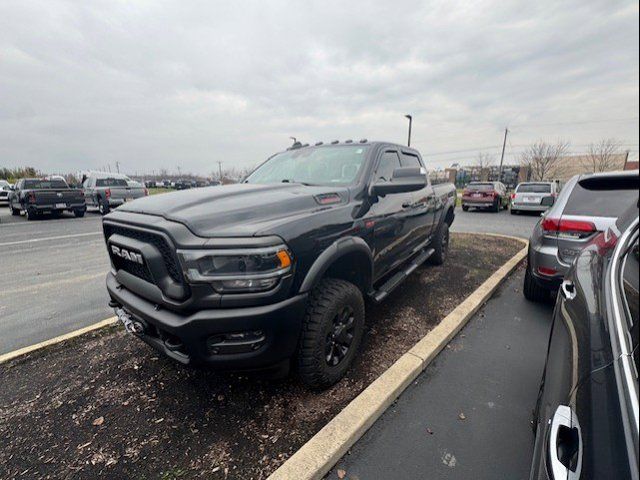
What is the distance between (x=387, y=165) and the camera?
11.6ft

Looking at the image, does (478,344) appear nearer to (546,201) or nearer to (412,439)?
(412,439)

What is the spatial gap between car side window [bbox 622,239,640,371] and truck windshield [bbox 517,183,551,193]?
15.2 m

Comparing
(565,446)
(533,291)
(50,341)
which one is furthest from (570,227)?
(50,341)

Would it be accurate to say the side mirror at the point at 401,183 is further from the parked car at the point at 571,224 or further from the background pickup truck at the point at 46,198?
the background pickup truck at the point at 46,198

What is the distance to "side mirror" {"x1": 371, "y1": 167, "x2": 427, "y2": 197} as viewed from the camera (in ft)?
9.18

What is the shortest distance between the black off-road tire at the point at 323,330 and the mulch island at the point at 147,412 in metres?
0.16

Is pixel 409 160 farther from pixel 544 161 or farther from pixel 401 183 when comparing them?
pixel 544 161

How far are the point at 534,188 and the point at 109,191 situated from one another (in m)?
19.0

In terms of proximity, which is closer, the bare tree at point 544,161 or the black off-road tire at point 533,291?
the black off-road tire at point 533,291

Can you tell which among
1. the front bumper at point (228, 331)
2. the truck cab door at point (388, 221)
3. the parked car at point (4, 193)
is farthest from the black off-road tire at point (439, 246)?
the parked car at point (4, 193)

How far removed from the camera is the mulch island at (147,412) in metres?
1.86

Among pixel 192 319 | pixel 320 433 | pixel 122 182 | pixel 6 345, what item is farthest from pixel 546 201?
pixel 122 182

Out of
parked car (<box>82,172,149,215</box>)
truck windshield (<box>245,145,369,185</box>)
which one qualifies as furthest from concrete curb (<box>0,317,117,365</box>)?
parked car (<box>82,172,149,215</box>)

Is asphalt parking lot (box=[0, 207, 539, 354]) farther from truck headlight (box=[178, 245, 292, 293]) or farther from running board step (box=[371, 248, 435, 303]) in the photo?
running board step (box=[371, 248, 435, 303])
